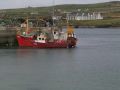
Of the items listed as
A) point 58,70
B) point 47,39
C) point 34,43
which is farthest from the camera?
point 34,43

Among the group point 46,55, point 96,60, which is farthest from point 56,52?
point 96,60

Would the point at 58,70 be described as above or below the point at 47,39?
below

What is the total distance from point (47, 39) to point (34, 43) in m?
2.35

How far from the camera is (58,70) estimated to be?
49.8m

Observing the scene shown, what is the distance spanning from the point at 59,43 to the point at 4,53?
848cm

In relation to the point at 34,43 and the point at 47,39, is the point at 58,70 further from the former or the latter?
the point at 34,43

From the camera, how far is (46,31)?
75062mm

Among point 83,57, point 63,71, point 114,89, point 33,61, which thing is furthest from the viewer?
point 83,57

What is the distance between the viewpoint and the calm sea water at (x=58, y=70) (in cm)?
4062

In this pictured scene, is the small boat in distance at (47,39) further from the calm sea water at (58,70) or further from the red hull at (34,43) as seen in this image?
the calm sea water at (58,70)

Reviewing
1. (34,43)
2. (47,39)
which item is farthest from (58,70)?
(34,43)

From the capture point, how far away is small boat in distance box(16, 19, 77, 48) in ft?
237

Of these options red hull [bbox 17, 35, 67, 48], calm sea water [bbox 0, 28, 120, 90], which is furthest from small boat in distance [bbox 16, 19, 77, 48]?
calm sea water [bbox 0, 28, 120, 90]

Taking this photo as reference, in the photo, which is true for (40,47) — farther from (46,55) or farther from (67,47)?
(46,55)
